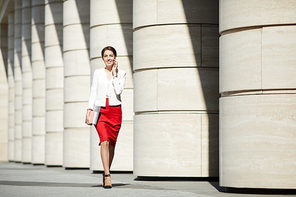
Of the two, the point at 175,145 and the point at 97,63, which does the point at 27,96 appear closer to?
the point at 97,63

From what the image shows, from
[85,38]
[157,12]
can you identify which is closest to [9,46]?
[85,38]

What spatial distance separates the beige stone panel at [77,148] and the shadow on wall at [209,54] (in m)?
7.91

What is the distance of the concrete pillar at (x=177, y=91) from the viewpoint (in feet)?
38.5

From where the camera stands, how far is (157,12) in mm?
12195

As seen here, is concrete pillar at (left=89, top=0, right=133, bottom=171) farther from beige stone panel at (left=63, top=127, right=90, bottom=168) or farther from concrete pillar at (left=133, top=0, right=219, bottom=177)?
concrete pillar at (left=133, top=0, right=219, bottom=177)

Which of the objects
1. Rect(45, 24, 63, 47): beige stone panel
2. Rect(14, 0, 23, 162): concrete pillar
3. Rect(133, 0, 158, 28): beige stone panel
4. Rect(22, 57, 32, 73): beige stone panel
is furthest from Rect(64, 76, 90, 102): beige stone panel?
Rect(14, 0, 23, 162): concrete pillar

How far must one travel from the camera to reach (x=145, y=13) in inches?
486

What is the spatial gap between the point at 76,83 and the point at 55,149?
4.53 m

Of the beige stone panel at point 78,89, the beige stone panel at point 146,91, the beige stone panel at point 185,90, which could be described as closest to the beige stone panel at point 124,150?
the beige stone panel at point 146,91

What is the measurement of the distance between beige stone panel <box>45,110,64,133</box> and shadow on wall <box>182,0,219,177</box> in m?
12.2

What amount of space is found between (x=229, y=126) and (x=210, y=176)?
120 inches

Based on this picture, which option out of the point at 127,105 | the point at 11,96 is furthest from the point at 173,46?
the point at 11,96

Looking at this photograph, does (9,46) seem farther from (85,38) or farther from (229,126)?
(229,126)

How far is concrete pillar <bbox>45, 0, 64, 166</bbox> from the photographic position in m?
23.4
